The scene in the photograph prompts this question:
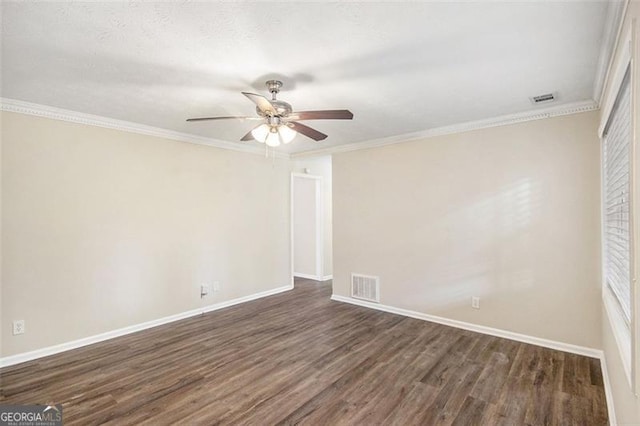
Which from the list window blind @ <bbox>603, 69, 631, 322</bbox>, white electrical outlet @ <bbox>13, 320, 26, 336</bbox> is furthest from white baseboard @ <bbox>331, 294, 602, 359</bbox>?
white electrical outlet @ <bbox>13, 320, 26, 336</bbox>

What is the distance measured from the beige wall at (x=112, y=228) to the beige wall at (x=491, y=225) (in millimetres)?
1989

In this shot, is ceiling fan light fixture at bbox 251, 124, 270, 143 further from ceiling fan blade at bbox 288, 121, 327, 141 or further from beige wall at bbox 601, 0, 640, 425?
beige wall at bbox 601, 0, 640, 425

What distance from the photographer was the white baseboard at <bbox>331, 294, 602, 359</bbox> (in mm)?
3078

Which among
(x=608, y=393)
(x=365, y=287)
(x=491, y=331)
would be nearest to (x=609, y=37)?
(x=608, y=393)

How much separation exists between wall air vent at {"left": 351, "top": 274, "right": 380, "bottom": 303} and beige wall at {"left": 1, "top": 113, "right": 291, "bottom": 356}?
1.58 m

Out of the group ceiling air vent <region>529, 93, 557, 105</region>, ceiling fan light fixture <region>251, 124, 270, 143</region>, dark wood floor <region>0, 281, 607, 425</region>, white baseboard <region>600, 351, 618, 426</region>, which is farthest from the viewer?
ceiling air vent <region>529, 93, 557, 105</region>

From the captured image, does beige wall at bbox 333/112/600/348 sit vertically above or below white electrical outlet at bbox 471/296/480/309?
above

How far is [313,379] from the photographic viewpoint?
8.74 feet

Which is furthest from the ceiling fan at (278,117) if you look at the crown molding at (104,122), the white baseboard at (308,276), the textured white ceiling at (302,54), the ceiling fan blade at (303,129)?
the white baseboard at (308,276)

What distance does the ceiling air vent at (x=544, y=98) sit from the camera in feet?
9.45

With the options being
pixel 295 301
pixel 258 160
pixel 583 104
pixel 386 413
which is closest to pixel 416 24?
pixel 583 104

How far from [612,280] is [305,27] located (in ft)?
9.78

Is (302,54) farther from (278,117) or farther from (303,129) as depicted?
(303,129)

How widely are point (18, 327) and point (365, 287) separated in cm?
397
